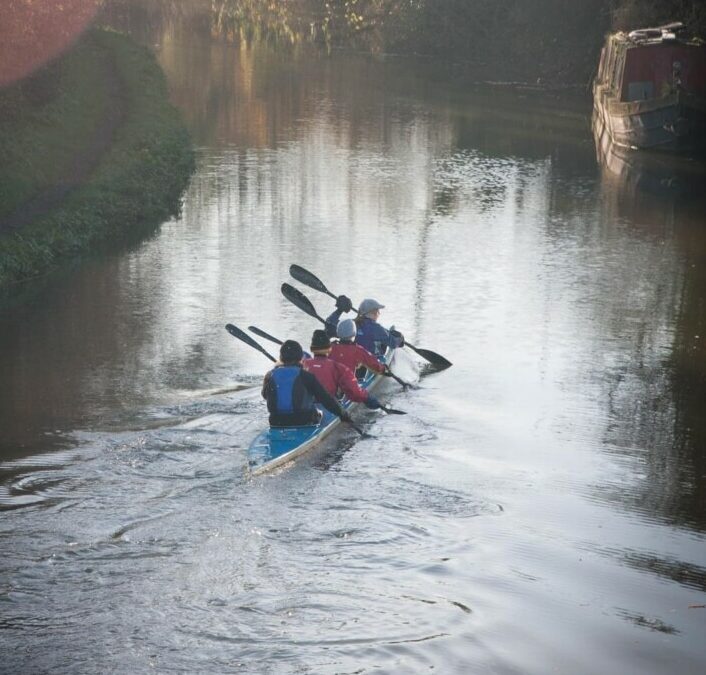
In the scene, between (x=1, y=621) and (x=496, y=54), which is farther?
(x=496, y=54)

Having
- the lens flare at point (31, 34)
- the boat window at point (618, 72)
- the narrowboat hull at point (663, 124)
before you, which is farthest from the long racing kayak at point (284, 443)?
the boat window at point (618, 72)

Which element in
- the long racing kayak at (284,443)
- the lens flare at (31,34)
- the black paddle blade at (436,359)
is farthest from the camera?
the lens flare at (31,34)

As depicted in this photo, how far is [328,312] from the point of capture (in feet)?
68.1

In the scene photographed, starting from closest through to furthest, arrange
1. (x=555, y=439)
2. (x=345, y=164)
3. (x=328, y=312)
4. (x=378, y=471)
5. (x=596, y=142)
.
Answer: (x=378, y=471) < (x=555, y=439) < (x=328, y=312) < (x=345, y=164) < (x=596, y=142)

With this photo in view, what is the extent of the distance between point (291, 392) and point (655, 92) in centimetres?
3204

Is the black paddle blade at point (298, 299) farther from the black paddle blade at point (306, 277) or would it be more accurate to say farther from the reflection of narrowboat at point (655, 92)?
the reflection of narrowboat at point (655, 92)

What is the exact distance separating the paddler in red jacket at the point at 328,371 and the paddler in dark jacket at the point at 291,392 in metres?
0.65

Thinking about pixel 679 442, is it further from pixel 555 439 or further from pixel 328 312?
pixel 328 312

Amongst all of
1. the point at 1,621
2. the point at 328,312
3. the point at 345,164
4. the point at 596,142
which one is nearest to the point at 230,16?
the point at 596,142

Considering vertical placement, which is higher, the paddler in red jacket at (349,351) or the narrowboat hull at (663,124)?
the narrowboat hull at (663,124)

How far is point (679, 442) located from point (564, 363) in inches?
129

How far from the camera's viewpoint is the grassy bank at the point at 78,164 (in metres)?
23.0

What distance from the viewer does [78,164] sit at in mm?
28125

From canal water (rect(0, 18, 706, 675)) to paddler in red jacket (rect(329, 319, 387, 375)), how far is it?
34.2 inches
